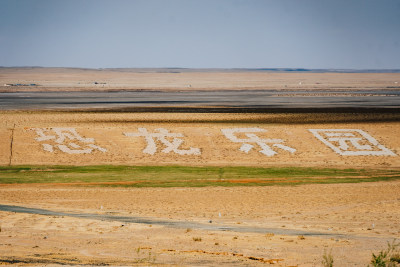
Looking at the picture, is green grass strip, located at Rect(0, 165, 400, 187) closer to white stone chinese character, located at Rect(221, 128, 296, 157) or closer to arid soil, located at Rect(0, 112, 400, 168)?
arid soil, located at Rect(0, 112, 400, 168)

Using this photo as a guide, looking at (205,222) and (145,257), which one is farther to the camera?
(205,222)

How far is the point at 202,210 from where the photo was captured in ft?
78.2

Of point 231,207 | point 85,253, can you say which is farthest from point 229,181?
point 85,253

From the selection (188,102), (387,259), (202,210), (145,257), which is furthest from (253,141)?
(188,102)

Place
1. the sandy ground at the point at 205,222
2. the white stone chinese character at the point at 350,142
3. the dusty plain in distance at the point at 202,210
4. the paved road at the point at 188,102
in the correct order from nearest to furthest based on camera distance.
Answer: the sandy ground at the point at 205,222
the dusty plain in distance at the point at 202,210
the white stone chinese character at the point at 350,142
the paved road at the point at 188,102

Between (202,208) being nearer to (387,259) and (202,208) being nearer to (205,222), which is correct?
(205,222)

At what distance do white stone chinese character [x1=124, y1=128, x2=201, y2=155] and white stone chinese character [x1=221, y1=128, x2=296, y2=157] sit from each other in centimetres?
372

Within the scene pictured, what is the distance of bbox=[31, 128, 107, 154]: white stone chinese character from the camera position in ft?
138

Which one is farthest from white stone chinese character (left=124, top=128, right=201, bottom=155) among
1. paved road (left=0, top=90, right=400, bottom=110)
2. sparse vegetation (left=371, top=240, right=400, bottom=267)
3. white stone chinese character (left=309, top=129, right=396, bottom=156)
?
sparse vegetation (left=371, top=240, right=400, bottom=267)

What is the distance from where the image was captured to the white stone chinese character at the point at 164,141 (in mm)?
41906

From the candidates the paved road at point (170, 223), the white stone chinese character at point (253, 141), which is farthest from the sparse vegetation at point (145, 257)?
the white stone chinese character at point (253, 141)

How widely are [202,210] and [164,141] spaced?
2101 cm

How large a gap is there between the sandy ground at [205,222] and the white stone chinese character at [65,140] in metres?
11.9

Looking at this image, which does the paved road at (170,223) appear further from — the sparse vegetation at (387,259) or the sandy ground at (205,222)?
the sparse vegetation at (387,259)
